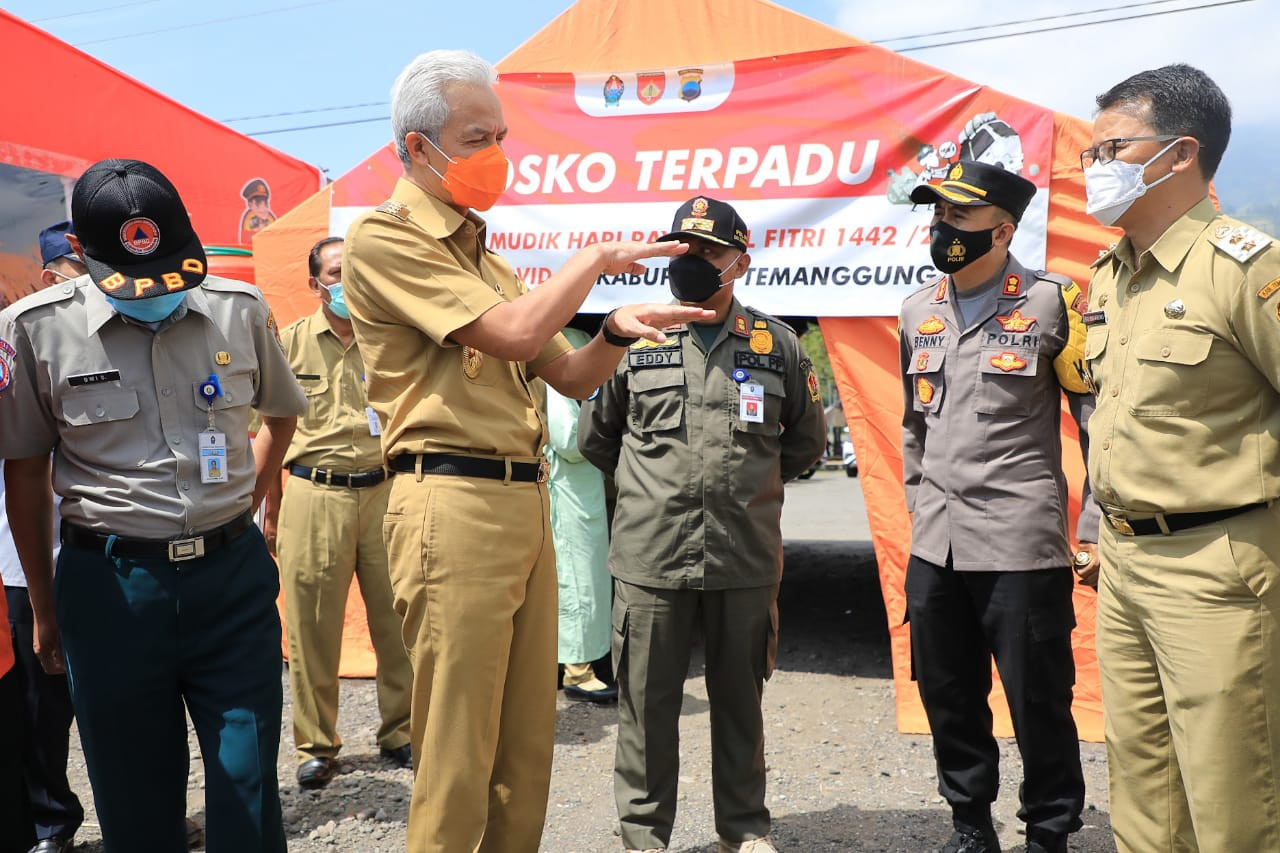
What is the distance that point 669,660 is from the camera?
3.04 m

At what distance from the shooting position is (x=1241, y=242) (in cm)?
207

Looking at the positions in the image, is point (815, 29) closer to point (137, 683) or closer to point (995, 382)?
point (995, 382)

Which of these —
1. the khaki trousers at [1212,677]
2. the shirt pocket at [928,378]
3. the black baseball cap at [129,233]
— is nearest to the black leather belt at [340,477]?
the black baseball cap at [129,233]

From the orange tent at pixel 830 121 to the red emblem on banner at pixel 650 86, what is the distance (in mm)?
17

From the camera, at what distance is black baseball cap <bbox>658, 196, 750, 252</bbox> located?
10.0ft

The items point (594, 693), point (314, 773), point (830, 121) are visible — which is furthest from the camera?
point (594, 693)

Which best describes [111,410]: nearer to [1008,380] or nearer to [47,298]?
[47,298]

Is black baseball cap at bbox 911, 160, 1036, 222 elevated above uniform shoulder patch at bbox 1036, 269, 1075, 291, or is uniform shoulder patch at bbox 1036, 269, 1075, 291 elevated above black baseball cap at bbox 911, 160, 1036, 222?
black baseball cap at bbox 911, 160, 1036, 222

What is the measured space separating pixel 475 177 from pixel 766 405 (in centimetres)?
133

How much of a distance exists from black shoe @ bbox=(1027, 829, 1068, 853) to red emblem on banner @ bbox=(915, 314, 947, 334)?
153 cm

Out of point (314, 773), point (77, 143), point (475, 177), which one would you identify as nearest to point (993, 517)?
point (475, 177)

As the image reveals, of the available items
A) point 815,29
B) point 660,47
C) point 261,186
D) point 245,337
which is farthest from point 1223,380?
point 261,186

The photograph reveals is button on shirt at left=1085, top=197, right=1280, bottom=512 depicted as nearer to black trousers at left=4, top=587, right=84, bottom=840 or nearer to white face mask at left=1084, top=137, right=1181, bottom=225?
white face mask at left=1084, top=137, right=1181, bottom=225

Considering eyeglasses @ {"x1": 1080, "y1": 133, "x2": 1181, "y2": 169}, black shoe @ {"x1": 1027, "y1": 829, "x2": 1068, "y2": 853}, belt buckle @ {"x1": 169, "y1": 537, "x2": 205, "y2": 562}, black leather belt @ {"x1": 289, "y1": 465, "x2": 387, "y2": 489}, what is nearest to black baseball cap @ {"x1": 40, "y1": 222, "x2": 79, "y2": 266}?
black leather belt @ {"x1": 289, "y1": 465, "x2": 387, "y2": 489}
